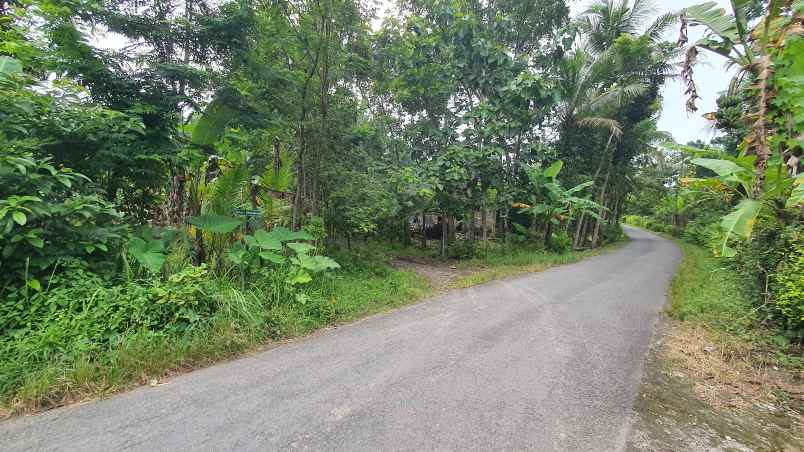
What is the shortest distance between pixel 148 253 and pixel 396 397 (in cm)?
318

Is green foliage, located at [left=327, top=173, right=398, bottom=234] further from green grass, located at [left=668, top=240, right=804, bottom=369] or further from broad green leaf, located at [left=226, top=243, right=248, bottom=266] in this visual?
green grass, located at [left=668, top=240, right=804, bottom=369]

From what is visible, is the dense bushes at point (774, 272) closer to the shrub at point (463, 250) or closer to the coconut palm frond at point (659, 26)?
the shrub at point (463, 250)

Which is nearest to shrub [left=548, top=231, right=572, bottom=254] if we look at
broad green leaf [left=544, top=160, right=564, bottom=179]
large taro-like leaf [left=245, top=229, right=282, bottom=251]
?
broad green leaf [left=544, top=160, right=564, bottom=179]

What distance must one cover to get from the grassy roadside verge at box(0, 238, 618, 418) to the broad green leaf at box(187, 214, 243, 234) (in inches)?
37.5

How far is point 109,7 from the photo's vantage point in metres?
4.00

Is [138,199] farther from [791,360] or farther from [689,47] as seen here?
[689,47]

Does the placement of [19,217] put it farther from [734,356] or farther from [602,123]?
[602,123]

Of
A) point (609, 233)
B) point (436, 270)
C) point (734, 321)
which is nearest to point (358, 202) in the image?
point (436, 270)

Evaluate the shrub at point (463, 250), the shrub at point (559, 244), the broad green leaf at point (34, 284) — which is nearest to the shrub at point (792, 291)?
the shrub at point (463, 250)

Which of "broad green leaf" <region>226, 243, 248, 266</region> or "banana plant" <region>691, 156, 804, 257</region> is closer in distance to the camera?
"banana plant" <region>691, 156, 804, 257</region>

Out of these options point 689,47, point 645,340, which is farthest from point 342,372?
point 689,47

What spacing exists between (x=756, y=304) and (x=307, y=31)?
285 inches

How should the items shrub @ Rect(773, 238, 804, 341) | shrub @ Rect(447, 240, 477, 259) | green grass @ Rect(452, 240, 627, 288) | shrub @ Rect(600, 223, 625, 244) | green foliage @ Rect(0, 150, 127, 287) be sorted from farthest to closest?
1. shrub @ Rect(600, 223, 625, 244)
2. shrub @ Rect(447, 240, 477, 259)
3. green grass @ Rect(452, 240, 627, 288)
4. shrub @ Rect(773, 238, 804, 341)
5. green foliage @ Rect(0, 150, 127, 287)

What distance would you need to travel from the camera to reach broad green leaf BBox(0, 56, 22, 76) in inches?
112
